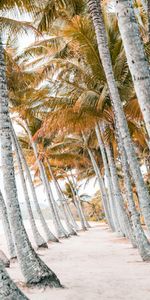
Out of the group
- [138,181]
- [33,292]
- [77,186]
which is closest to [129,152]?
[138,181]

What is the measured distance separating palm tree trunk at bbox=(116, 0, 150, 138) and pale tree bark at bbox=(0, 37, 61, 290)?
140 inches

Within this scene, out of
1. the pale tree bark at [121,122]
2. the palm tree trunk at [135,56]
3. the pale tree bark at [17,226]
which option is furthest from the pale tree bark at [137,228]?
the palm tree trunk at [135,56]

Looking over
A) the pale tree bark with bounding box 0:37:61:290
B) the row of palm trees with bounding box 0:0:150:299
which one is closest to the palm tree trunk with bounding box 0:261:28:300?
the row of palm trees with bounding box 0:0:150:299

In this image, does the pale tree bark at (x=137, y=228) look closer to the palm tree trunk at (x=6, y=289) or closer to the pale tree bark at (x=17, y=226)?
the pale tree bark at (x=17, y=226)

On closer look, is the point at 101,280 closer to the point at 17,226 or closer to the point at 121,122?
the point at 17,226

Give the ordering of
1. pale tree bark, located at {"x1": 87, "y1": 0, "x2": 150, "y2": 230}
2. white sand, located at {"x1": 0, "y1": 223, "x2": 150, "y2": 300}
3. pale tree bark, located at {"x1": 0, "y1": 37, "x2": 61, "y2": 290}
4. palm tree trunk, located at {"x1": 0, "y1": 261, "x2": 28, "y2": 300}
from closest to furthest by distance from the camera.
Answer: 1. palm tree trunk, located at {"x1": 0, "y1": 261, "x2": 28, "y2": 300}
2. white sand, located at {"x1": 0, "y1": 223, "x2": 150, "y2": 300}
3. pale tree bark, located at {"x1": 0, "y1": 37, "x2": 61, "y2": 290}
4. pale tree bark, located at {"x1": 87, "y1": 0, "x2": 150, "y2": 230}

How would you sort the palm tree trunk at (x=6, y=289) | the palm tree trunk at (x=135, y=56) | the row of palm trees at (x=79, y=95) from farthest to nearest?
the row of palm trees at (x=79, y=95) → the palm tree trunk at (x=135, y=56) → the palm tree trunk at (x=6, y=289)

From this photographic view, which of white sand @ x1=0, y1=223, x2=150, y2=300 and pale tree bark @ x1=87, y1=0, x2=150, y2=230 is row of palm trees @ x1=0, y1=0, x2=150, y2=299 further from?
white sand @ x1=0, y1=223, x2=150, y2=300

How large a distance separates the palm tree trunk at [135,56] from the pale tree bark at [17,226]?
Result: 11.7 feet

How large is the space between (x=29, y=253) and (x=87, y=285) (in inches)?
52.7

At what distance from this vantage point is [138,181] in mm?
9328

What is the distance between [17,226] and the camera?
7250mm

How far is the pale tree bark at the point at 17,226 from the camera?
6.77 metres

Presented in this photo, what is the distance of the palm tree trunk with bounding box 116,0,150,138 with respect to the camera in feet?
15.7
